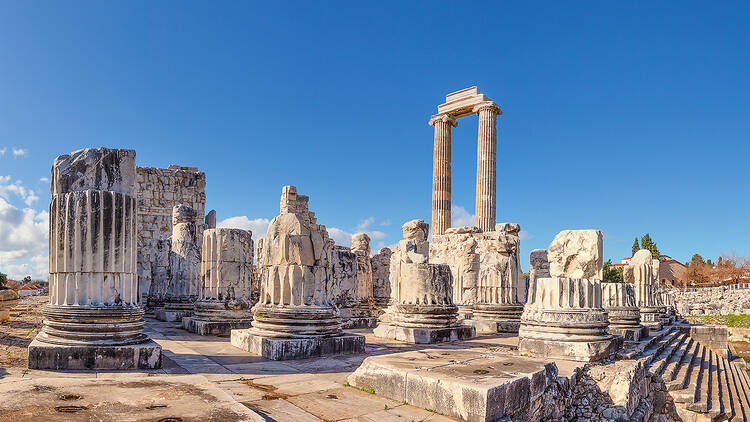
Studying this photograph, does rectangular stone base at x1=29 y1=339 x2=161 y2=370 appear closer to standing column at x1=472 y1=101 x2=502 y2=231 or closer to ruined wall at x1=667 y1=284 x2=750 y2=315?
standing column at x1=472 y1=101 x2=502 y2=231

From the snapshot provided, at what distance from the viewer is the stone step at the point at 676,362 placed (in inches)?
333

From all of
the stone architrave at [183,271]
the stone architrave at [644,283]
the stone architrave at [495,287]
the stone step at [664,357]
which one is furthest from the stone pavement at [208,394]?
the stone architrave at [644,283]

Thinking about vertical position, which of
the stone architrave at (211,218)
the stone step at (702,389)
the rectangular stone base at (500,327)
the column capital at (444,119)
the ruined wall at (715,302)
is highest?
the column capital at (444,119)

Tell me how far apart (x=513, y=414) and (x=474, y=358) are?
1.17 meters

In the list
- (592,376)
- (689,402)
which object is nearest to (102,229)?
(592,376)

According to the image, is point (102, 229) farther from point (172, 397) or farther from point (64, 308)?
point (172, 397)

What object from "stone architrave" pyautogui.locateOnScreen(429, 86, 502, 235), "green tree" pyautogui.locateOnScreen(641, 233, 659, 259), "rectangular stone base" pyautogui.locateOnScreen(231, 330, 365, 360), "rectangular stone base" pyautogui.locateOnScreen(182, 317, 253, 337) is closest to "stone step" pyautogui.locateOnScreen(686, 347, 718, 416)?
"rectangular stone base" pyautogui.locateOnScreen(231, 330, 365, 360)

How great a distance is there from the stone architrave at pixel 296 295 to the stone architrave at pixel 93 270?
1805mm

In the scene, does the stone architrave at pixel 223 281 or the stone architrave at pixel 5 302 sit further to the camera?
the stone architrave at pixel 5 302

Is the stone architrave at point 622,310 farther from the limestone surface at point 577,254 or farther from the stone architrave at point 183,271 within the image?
the stone architrave at point 183,271

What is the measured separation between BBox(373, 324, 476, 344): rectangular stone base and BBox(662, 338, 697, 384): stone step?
11.3 ft

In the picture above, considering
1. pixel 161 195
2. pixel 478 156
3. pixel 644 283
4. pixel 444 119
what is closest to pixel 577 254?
pixel 644 283

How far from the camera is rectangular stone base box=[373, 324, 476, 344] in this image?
8.83 meters

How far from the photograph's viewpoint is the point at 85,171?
549cm
